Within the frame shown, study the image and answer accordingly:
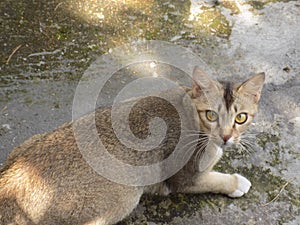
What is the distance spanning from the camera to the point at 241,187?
130 inches

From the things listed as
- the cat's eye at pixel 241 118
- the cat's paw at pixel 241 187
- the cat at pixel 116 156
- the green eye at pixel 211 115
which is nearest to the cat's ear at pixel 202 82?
the cat at pixel 116 156

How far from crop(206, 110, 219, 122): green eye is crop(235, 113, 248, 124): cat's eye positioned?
0.15m

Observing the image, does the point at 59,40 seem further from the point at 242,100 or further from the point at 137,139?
the point at 242,100

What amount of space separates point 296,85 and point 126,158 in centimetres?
213

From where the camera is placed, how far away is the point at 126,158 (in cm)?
289

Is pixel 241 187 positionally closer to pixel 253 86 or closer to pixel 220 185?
pixel 220 185

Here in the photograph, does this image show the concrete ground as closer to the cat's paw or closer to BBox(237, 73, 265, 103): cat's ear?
the cat's paw

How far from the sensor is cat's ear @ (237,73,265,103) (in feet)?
9.71

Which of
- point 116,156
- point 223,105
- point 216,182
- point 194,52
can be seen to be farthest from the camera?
point 194,52

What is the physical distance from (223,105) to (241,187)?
729 mm

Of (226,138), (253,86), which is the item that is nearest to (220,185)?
(226,138)

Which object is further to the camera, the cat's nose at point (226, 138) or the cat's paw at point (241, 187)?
the cat's paw at point (241, 187)

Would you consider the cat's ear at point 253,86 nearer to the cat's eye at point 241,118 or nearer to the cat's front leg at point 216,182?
the cat's eye at point 241,118

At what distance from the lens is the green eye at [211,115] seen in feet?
9.84
